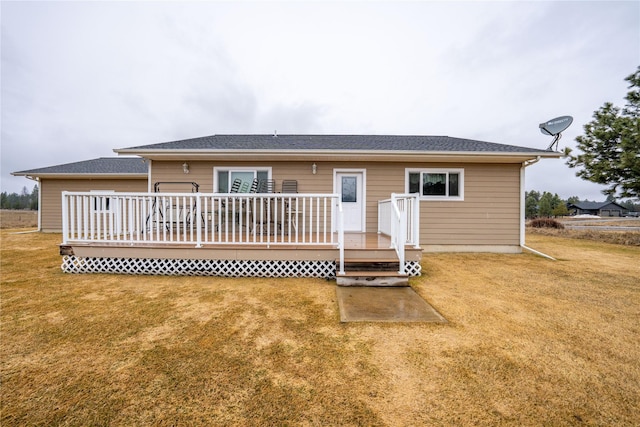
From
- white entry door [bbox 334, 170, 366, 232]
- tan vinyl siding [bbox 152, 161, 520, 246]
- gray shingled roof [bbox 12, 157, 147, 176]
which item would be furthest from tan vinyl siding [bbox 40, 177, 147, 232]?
white entry door [bbox 334, 170, 366, 232]

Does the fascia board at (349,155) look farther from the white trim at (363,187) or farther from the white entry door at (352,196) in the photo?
the white entry door at (352,196)

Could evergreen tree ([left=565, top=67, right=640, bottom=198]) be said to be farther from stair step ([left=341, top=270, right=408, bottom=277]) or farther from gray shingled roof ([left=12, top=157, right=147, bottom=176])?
gray shingled roof ([left=12, top=157, right=147, bottom=176])

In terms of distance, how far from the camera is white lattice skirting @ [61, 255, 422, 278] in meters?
4.45

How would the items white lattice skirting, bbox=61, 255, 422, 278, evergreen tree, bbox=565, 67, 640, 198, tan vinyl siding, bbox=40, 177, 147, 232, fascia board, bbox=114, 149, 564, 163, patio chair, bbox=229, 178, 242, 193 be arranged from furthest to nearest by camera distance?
1. tan vinyl siding, bbox=40, 177, 147, 232
2. evergreen tree, bbox=565, 67, 640, 198
3. patio chair, bbox=229, 178, 242, 193
4. fascia board, bbox=114, 149, 564, 163
5. white lattice skirting, bbox=61, 255, 422, 278

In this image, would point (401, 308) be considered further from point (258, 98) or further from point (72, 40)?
point (258, 98)

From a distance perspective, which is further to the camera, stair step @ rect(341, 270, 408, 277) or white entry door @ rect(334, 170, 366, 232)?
white entry door @ rect(334, 170, 366, 232)

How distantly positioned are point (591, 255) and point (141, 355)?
9.92 metres

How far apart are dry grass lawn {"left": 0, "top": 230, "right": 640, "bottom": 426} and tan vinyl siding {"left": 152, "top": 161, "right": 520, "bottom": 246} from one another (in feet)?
10.1

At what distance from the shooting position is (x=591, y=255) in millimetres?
6664

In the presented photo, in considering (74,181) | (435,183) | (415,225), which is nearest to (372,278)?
(415,225)

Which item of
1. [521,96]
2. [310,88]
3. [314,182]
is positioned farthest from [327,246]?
[521,96]

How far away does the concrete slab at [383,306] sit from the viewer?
277 centimetres

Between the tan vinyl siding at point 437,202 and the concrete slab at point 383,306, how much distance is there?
327 centimetres

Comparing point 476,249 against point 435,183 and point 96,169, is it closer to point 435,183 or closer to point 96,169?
point 435,183
